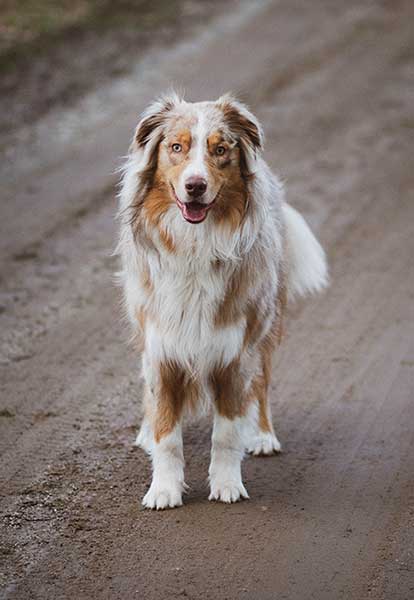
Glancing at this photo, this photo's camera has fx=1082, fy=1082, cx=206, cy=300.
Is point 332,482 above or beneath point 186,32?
beneath

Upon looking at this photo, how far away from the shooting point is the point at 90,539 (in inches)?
200

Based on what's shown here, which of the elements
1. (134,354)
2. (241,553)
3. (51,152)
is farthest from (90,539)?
(51,152)

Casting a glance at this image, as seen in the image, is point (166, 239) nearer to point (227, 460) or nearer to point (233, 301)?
point (233, 301)

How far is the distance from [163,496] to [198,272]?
113 cm

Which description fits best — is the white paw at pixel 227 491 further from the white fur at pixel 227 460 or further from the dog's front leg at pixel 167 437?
the dog's front leg at pixel 167 437

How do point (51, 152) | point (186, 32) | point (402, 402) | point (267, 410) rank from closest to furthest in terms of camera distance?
point (267, 410) < point (402, 402) < point (51, 152) < point (186, 32)

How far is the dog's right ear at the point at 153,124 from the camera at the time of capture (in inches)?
209

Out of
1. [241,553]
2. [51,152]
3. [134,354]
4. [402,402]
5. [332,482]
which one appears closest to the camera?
[241,553]

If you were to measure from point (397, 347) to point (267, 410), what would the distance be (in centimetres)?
159

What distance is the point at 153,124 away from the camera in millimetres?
5328

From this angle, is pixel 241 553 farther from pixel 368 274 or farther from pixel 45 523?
pixel 368 274

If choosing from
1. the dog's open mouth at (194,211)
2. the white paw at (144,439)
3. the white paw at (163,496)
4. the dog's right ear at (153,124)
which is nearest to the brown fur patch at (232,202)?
the dog's open mouth at (194,211)

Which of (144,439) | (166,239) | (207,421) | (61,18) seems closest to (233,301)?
(166,239)

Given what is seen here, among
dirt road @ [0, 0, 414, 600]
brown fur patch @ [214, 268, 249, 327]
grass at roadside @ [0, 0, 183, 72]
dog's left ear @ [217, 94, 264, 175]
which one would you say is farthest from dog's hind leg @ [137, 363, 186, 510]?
grass at roadside @ [0, 0, 183, 72]
